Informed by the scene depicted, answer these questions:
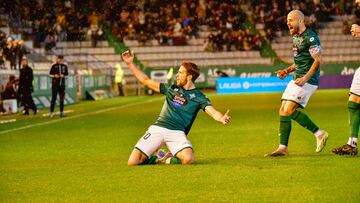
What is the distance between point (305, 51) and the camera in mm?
13500

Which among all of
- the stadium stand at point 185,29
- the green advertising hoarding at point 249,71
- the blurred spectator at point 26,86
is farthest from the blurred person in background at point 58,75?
the green advertising hoarding at point 249,71

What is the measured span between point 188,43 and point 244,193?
45935 millimetres

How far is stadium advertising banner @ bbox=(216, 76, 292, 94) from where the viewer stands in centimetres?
4956

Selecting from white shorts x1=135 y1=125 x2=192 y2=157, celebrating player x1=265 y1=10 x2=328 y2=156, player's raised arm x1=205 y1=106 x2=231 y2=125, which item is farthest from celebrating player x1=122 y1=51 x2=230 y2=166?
celebrating player x1=265 y1=10 x2=328 y2=156

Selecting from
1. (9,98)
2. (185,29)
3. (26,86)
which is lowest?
(9,98)

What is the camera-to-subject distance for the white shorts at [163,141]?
40.7 ft

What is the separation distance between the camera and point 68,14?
52.5m

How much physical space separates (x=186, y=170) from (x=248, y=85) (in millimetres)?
38858

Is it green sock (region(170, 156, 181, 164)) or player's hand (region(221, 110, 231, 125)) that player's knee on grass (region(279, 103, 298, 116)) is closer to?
green sock (region(170, 156, 181, 164))

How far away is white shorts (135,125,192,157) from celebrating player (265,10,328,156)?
168 centimetres

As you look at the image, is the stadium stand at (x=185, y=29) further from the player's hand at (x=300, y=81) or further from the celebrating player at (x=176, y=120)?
the celebrating player at (x=176, y=120)

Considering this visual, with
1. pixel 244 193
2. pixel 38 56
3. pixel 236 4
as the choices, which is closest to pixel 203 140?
pixel 244 193

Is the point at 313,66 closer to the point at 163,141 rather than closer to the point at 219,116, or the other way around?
the point at 219,116

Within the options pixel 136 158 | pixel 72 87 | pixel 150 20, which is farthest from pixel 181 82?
pixel 150 20
